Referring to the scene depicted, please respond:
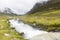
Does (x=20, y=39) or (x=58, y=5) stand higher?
(x=20, y=39)

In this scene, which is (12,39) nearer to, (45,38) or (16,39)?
(16,39)

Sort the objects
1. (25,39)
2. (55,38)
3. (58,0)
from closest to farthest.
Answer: (55,38) < (25,39) < (58,0)

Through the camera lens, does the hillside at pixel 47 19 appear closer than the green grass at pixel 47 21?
No

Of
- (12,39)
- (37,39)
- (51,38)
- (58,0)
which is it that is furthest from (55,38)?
(58,0)

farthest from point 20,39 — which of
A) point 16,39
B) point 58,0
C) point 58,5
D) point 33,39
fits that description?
point 58,0

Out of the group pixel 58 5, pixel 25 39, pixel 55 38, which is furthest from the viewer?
pixel 58 5

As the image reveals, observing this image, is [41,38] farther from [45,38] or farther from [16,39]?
[16,39]

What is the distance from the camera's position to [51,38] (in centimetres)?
3122

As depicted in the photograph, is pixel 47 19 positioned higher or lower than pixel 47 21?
lower

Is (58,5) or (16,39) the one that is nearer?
(16,39)

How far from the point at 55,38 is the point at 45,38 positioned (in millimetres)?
1627

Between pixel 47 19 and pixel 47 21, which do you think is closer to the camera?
pixel 47 21

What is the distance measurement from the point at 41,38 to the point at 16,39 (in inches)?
167

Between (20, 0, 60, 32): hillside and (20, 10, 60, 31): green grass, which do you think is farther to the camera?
(20, 0, 60, 32): hillside
